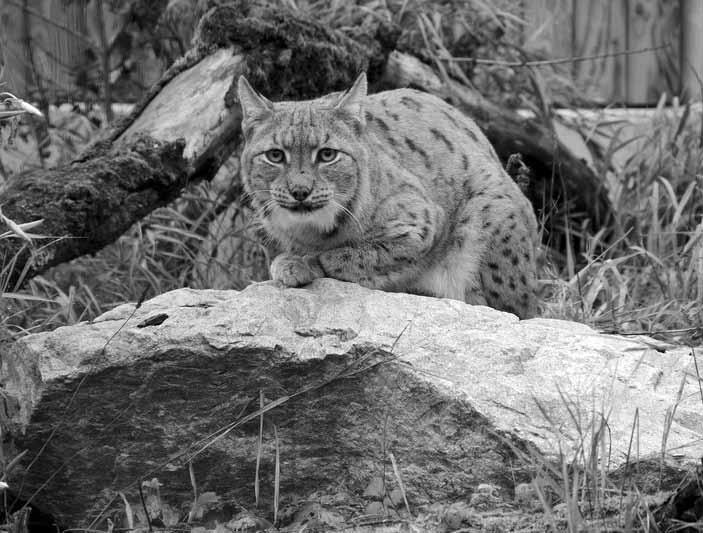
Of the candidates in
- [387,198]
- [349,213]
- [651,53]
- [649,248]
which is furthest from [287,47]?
[651,53]

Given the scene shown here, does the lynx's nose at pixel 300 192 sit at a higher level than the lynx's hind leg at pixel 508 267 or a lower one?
higher

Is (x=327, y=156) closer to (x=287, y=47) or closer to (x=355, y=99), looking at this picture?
(x=355, y=99)

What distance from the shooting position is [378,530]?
343 centimetres

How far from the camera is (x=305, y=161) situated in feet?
16.0

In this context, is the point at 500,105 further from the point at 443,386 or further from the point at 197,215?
the point at 443,386

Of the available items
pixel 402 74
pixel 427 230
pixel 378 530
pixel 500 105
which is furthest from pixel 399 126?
pixel 378 530

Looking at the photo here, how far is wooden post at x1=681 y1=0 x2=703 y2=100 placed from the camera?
9.66 m

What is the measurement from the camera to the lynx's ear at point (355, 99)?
5070 millimetres

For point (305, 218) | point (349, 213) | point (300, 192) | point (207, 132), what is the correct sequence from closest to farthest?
point (300, 192)
point (305, 218)
point (349, 213)
point (207, 132)

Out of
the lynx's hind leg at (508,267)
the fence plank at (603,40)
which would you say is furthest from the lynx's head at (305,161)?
the fence plank at (603,40)

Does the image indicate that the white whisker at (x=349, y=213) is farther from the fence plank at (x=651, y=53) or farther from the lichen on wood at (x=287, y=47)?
the fence plank at (x=651, y=53)

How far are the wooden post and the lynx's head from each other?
5.59 meters

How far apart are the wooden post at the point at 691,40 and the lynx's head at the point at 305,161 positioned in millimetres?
5589

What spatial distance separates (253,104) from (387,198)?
0.84 metres
